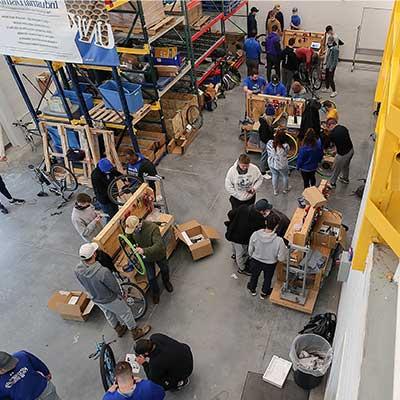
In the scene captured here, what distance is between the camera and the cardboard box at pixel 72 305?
6.20 metres

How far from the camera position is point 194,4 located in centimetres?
1029

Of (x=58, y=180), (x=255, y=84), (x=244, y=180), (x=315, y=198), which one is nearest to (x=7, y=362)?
(x=244, y=180)

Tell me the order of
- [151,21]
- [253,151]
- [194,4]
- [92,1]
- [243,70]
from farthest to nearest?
[243,70] < [194,4] < [253,151] < [151,21] < [92,1]

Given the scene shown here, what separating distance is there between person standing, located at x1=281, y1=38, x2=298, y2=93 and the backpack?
25.6 feet

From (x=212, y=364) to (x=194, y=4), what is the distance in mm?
8995

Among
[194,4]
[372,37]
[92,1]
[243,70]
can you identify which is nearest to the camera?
[92,1]

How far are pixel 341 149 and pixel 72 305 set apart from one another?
5.69 m

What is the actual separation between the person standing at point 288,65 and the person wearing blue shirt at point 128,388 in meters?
9.45

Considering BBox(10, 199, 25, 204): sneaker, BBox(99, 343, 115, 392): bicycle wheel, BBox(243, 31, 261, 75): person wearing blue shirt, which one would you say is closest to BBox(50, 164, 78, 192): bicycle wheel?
BBox(10, 199, 25, 204): sneaker

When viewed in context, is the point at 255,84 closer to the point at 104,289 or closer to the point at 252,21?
the point at 252,21

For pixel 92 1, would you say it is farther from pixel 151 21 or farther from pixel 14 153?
pixel 14 153

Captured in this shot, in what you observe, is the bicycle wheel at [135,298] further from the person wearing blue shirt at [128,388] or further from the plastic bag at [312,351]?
the plastic bag at [312,351]

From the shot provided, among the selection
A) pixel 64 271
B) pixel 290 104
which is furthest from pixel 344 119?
pixel 64 271

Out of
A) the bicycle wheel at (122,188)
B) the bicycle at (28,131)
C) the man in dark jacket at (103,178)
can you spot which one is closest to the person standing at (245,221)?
the bicycle wheel at (122,188)
